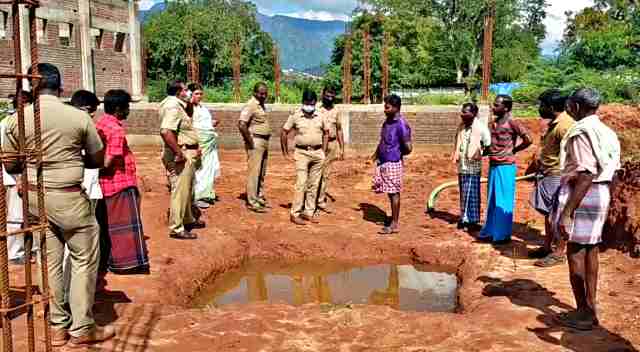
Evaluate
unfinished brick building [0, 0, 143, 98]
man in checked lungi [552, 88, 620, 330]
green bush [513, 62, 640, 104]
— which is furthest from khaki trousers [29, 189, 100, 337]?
unfinished brick building [0, 0, 143, 98]

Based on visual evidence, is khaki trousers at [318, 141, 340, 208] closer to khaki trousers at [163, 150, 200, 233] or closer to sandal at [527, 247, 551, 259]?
khaki trousers at [163, 150, 200, 233]

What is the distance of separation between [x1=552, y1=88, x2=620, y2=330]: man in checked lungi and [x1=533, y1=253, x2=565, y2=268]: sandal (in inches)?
61.4

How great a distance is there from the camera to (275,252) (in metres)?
7.12

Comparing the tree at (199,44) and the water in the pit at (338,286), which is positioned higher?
the tree at (199,44)

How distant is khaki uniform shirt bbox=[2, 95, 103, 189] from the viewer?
139 inches

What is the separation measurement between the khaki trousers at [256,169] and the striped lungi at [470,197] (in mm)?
2660

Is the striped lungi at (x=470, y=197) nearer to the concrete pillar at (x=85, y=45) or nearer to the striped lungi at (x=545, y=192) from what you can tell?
the striped lungi at (x=545, y=192)

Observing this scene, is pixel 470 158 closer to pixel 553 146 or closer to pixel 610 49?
pixel 553 146

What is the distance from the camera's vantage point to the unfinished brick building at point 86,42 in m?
18.3

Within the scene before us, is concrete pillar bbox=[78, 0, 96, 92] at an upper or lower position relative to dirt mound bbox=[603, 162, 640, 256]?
upper

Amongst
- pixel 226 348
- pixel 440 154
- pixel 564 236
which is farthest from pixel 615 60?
pixel 226 348

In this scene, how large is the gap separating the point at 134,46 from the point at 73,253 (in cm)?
2167

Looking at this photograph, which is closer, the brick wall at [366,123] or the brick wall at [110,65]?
the brick wall at [366,123]

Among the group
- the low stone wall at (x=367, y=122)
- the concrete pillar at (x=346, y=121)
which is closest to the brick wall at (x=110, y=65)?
the low stone wall at (x=367, y=122)
